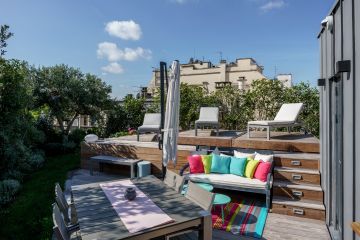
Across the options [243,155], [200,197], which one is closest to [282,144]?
[243,155]

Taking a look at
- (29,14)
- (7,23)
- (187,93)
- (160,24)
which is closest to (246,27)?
(160,24)

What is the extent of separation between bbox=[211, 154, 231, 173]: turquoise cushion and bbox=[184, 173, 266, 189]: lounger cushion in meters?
0.15

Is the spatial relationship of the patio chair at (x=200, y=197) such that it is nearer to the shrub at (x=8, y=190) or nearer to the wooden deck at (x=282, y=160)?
the wooden deck at (x=282, y=160)

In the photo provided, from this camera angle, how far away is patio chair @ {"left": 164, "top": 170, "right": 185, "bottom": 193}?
3908mm

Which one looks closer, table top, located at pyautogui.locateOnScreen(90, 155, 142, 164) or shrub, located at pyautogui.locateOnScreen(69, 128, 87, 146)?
table top, located at pyautogui.locateOnScreen(90, 155, 142, 164)

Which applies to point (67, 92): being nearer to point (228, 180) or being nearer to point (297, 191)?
point (228, 180)

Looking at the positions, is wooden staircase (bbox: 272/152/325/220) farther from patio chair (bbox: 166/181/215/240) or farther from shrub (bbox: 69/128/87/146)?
shrub (bbox: 69/128/87/146)

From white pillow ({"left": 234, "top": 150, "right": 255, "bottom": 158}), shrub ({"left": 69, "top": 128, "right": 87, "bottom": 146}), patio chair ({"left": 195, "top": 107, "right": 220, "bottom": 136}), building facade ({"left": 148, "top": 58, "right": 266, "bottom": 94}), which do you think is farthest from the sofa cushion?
building facade ({"left": 148, "top": 58, "right": 266, "bottom": 94})

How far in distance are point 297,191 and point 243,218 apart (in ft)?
4.46

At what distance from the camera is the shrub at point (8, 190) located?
5838 millimetres

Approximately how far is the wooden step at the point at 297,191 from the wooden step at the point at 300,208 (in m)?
0.10

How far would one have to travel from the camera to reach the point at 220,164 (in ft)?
19.9

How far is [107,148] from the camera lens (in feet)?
28.0

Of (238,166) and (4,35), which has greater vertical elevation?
(4,35)
